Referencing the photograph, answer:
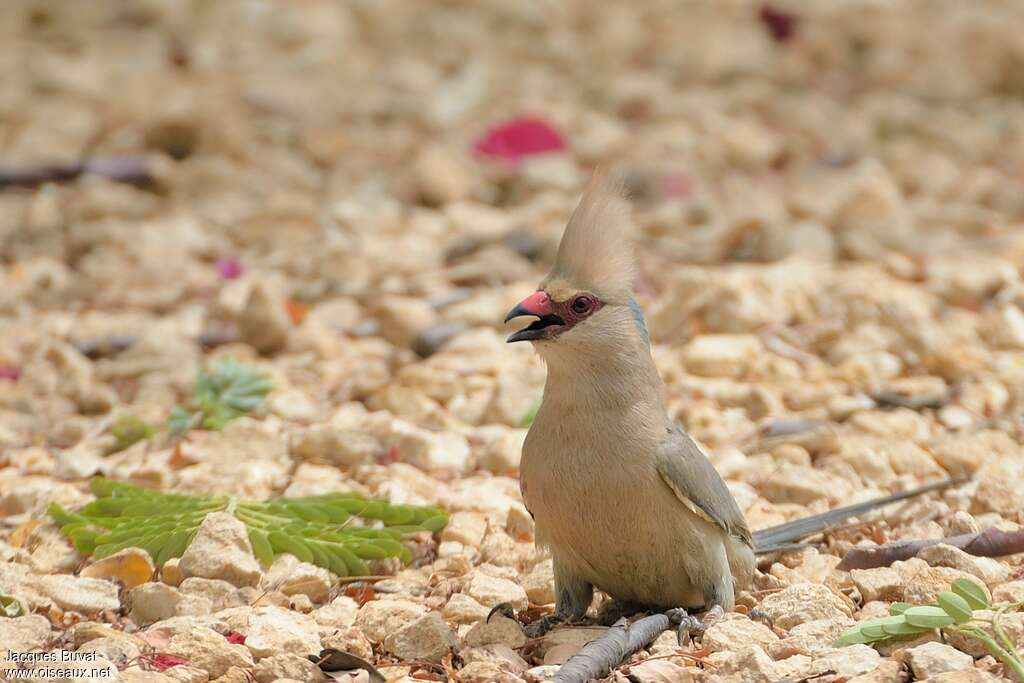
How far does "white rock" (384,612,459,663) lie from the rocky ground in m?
0.01

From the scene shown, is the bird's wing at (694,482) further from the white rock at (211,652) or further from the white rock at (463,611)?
the white rock at (211,652)

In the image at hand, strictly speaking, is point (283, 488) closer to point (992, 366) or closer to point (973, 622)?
point (973, 622)

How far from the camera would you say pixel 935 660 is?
318 centimetres

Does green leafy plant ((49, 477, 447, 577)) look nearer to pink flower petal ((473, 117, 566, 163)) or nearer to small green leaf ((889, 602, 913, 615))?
small green leaf ((889, 602, 913, 615))

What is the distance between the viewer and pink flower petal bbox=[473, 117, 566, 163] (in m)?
7.74

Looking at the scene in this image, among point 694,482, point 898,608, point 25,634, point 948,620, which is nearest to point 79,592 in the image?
point 25,634

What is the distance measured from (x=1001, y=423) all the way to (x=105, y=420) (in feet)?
10.2

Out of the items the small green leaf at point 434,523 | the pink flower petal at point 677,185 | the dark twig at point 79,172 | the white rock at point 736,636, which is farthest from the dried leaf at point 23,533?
the pink flower petal at point 677,185

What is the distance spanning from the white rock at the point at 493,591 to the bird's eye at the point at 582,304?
30.3 inches

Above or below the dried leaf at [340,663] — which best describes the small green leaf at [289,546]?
above

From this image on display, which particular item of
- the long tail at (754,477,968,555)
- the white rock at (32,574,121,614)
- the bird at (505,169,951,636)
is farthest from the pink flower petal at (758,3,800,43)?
the white rock at (32,574,121,614)

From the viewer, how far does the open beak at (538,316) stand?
3732 mm

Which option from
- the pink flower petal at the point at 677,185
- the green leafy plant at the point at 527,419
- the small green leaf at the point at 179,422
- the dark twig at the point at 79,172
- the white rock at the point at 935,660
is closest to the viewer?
the white rock at the point at 935,660

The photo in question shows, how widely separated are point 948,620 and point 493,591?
120cm
